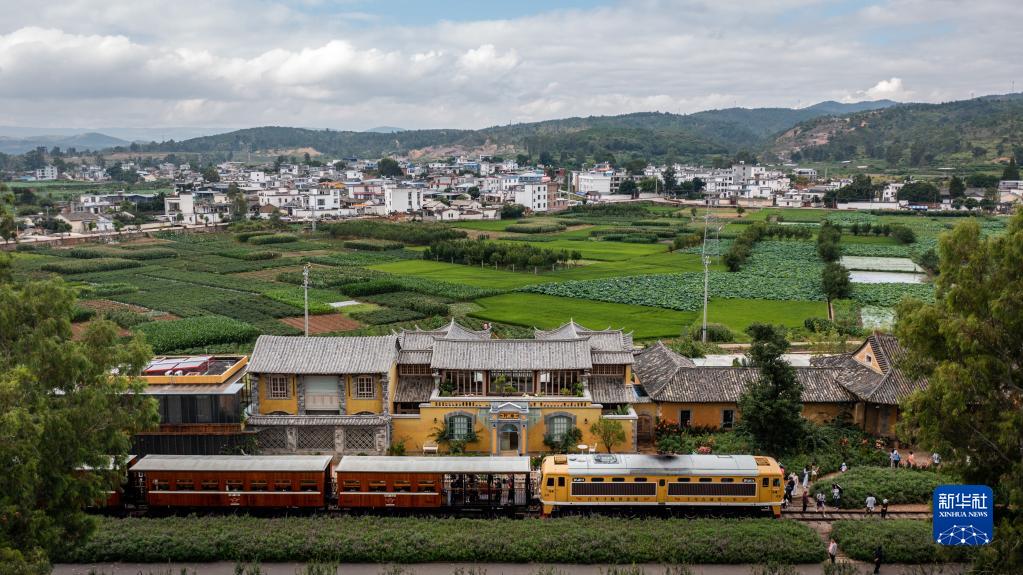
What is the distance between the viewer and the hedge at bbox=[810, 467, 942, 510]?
24641 mm

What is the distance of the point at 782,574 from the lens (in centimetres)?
1903

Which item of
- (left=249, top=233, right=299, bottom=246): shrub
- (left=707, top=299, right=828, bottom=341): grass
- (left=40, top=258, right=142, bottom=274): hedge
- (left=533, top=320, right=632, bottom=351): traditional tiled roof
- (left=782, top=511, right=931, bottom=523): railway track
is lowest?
(left=782, top=511, right=931, bottom=523): railway track

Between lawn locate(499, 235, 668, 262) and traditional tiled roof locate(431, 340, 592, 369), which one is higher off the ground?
traditional tiled roof locate(431, 340, 592, 369)

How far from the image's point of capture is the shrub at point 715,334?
4606 centimetres

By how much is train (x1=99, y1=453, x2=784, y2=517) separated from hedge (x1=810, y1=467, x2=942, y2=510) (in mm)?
2663

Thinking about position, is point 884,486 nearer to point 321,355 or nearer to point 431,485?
point 431,485

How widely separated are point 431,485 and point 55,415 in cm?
1013

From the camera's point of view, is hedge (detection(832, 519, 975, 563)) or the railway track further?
the railway track

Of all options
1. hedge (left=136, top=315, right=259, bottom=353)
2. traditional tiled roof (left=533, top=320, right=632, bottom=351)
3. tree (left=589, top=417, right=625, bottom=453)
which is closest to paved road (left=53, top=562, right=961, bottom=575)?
tree (left=589, top=417, right=625, bottom=453)

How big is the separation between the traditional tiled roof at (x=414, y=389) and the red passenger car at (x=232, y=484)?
602 centimetres

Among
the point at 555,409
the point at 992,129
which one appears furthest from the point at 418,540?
the point at 992,129

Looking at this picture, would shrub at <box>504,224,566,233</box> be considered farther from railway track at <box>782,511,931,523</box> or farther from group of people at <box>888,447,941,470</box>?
railway track at <box>782,511,931,523</box>

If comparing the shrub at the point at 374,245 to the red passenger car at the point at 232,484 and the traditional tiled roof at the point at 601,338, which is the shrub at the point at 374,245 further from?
the red passenger car at the point at 232,484

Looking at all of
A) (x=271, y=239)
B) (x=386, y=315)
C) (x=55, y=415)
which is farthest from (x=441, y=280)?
(x=55, y=415)
